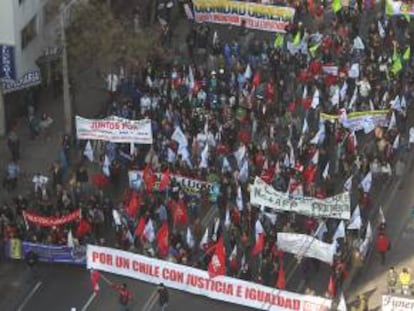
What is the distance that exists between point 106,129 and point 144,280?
7186mm

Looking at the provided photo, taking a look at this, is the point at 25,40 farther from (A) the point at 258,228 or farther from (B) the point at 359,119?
(A) the point at 258,228

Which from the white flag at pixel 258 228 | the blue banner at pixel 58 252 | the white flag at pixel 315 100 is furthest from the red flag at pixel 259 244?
the white flag at pixel 315 100

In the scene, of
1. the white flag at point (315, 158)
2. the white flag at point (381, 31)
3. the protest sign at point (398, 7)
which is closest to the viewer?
Result: the white flag at point (315, 158)

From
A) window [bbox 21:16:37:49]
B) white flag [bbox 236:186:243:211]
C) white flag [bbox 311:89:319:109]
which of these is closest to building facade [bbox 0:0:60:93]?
window [bbox 21:16:37:49]

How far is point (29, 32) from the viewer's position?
51.6 meters

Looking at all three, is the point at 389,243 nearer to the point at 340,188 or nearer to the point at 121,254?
the point at 340,188

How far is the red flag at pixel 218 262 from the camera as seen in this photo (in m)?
38.4

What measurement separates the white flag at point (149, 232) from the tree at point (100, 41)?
11.2 meters

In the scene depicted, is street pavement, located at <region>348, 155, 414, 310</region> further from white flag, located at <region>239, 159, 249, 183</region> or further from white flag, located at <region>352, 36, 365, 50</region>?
white flag, located at <region>352, 36, 365, 50</region>

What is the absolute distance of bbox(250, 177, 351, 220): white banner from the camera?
40.1 m

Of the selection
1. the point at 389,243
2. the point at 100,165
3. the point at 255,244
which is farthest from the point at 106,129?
the point at 389,243

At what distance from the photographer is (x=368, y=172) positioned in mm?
43375

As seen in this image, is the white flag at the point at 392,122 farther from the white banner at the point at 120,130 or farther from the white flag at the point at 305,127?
the white banner at the point at 120,130

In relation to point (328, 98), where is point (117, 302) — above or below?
below
